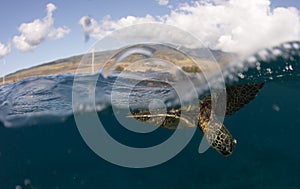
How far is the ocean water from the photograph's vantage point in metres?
14.9

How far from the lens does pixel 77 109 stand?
16.1 meters

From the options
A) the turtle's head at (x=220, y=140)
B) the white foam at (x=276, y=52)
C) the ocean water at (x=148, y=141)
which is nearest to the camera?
the turtle's head at (x=220, y=140)

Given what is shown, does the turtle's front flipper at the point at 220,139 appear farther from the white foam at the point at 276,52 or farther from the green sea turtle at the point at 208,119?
the white foam at the point at 276,52

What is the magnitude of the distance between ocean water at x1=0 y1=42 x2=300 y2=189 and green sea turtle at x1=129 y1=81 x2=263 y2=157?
A: 480 cm

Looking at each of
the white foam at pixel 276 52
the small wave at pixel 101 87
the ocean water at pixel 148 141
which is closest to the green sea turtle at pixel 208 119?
the small wave at pixel 101 87

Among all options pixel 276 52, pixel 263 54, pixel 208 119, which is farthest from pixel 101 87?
pixel 276 52

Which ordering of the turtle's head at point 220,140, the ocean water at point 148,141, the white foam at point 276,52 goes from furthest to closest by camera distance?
the ocean water at point 148,141 → the white foam at point 276,52 → the turtle's head at point 220,140

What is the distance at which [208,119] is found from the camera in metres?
7.22

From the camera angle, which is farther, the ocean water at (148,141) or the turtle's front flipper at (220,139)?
the ocean water at (148,141)

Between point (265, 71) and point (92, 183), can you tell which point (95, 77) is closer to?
point (265, 71)

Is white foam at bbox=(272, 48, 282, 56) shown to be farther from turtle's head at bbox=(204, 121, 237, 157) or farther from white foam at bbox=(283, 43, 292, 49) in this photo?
turtle's head at bbox=(204, 121, 237, 157)

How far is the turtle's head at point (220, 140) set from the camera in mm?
6465

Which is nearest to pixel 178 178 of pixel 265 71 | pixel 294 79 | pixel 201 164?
pixel 201 164

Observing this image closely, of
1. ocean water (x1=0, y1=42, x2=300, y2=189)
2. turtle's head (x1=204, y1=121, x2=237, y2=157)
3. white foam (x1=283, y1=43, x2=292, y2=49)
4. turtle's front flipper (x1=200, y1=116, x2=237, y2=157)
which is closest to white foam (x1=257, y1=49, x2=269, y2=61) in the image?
ocean water (x1=0, y1=42, x2=300, y2=189)
